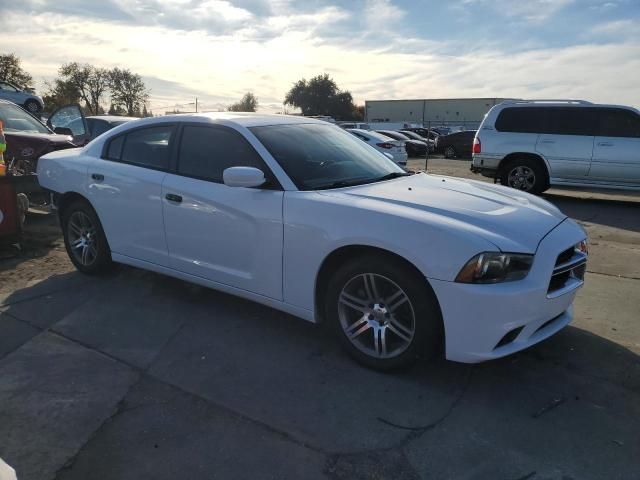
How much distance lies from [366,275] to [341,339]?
20.5 inches

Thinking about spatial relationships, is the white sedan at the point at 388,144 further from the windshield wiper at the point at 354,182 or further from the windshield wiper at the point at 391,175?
the windshield wiper at the point at 354,182

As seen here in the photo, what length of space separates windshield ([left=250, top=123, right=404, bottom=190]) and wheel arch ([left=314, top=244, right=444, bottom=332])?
55 cm

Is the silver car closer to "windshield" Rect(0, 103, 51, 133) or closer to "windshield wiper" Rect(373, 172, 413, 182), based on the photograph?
"windshield" Rect(0, 103, 51, 133)

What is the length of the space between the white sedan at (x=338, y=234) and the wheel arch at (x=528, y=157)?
7161 mm

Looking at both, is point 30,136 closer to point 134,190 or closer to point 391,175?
point 134,190

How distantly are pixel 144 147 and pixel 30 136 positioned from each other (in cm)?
499

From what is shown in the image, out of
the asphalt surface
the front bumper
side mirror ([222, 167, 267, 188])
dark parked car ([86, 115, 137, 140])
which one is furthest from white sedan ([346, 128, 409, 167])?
the front bumper

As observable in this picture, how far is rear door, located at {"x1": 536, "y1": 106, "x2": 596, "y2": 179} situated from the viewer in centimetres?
1030

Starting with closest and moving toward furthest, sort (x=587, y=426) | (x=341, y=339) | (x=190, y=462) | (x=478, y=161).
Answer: (x=190, y=462) < (x=587, y=426) < (x=341, y=339) < (x=478, y=161)

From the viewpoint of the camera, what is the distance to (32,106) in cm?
2397

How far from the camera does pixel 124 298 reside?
466 cm

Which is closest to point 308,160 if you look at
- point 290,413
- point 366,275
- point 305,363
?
point 366,275

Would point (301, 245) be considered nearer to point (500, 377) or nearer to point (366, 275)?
point (366, 275)

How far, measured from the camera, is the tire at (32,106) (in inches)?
935
